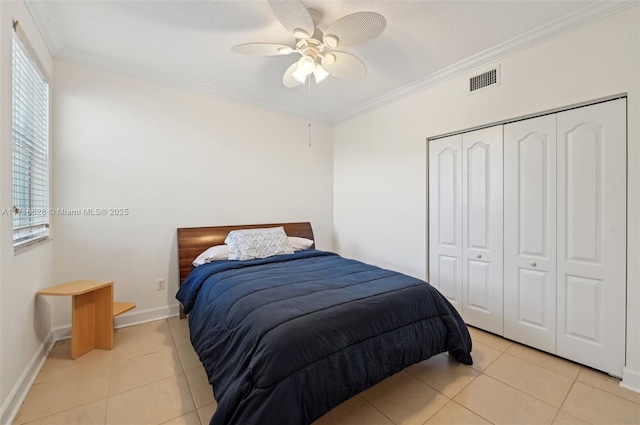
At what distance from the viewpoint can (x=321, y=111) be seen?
398cm

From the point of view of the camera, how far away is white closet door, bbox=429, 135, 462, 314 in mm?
2816

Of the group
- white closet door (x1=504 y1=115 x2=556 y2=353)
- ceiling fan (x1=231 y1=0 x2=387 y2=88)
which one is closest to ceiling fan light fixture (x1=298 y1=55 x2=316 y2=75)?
ceiling fan (x1=231 y1=0 x2=387 y2=88)

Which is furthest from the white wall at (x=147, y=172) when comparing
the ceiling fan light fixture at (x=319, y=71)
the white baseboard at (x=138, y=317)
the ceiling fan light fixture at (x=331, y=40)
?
the ceiling fan light fixture at (x=331, y=40)

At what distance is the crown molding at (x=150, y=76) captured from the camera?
2.48m

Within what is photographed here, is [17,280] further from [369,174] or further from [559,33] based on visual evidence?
[559,33]

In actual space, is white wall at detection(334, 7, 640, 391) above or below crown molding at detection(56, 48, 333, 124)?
below

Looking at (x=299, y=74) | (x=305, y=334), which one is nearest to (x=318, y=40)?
(x=299, y=74)

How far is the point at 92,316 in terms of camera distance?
228 cm

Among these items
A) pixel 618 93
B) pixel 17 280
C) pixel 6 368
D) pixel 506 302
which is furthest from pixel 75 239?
pixel 618 93

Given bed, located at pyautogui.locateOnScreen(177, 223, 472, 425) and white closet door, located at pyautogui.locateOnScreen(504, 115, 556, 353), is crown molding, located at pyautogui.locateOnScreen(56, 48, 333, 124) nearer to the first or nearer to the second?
bed, located at pyautogui.locateOnScreen(177, 223, 472, 425)

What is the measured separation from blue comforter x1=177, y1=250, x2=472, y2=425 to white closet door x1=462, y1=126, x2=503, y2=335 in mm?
754

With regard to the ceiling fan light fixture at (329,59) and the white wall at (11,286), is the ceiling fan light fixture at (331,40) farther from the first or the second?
the white wall at (11,286)

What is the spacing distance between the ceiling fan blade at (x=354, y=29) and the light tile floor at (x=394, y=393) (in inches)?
93.4

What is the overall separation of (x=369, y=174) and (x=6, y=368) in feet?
11.8
